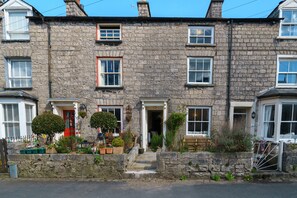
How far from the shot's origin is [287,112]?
7.82m

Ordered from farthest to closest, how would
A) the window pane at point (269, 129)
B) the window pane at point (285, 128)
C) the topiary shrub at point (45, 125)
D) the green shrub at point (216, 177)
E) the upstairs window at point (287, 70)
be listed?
the upstairs window at point (287, 70) < the window pane at point (269, 129) < the window pane at point (285, 128) < the topiary shrub at point (45, 125) < the green shrub at point (216, 177)

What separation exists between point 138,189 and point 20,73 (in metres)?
9.30

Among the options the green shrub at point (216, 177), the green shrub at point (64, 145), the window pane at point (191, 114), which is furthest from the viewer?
the window pane at point (191, 114)

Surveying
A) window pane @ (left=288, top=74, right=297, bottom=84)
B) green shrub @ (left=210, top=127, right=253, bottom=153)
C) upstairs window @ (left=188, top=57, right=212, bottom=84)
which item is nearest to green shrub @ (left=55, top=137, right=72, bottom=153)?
green shrub @ (left=210, top=127, right=253, bottom=153)

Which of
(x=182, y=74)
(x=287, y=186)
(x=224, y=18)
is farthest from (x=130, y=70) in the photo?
(x=287, y=186)

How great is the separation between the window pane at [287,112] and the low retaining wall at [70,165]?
8.34 metres

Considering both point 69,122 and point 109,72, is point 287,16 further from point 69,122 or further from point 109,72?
point 69,122

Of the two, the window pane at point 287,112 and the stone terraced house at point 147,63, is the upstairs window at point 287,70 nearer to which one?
the stone terraced house at point 147,63

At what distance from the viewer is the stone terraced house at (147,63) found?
27.8ft

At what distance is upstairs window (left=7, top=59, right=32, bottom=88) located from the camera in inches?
344

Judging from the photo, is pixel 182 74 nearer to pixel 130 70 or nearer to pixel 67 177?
pixel 130 70

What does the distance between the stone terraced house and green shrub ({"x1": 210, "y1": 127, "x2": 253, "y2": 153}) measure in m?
3.47

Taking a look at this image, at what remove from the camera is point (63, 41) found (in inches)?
339

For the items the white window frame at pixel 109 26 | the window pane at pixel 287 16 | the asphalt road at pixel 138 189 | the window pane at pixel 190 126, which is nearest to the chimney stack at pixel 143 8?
the white window frame at pixel 109 26
